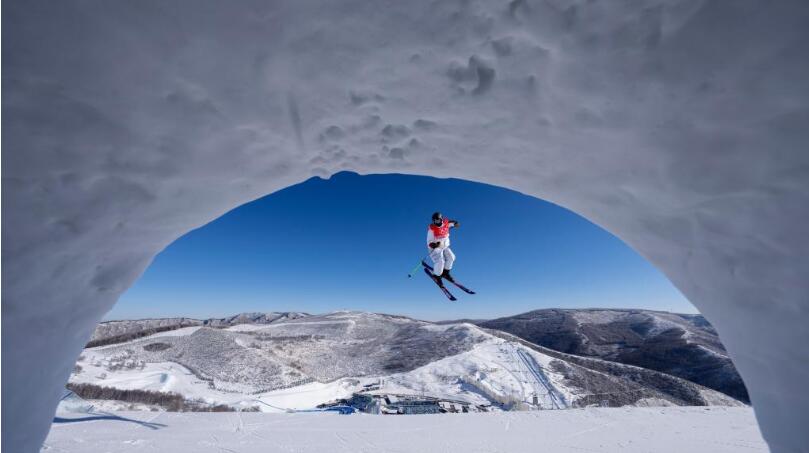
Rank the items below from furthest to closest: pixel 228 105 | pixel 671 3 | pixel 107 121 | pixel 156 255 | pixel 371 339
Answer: pixel 371 339 → pixel 156 255 → pixel 228 105 → pixel 107 121 → pixel 671 3

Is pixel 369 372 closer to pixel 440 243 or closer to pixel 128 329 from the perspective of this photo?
pixel 440 243

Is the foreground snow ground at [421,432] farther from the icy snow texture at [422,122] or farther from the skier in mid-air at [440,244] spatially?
the icy snow texture at [422,122]

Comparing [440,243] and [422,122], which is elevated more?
[440,243]

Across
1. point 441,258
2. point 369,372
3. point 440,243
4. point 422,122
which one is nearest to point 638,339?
point 369,372

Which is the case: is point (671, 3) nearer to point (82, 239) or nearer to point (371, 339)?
point (82, 239)

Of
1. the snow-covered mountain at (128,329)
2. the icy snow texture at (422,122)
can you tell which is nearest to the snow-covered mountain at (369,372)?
the snow-covered mountain at (128,329)

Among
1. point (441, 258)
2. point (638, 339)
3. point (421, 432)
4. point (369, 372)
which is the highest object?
point (638, 339)

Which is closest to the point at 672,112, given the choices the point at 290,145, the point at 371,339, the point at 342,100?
the point at 342,100
